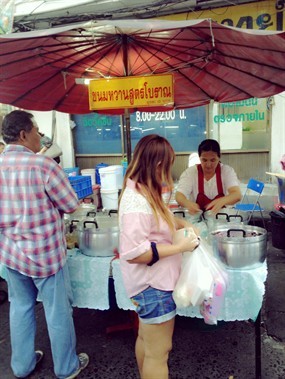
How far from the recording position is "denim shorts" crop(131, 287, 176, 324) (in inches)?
75.4

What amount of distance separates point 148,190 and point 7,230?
1.11m

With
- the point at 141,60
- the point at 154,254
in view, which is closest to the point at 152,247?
the point at 154,254

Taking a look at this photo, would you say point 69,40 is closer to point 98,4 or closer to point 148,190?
point 148,190

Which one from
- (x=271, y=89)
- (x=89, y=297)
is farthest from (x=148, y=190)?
(x=271, y=89)

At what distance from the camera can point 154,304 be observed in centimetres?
191

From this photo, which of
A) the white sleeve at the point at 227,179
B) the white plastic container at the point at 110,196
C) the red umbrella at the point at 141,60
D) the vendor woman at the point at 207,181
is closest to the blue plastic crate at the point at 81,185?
the white plastic container at the point at 110,196

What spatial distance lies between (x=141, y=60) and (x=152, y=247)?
234 cm

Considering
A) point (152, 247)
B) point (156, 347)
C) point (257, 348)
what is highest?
point (152, 247)

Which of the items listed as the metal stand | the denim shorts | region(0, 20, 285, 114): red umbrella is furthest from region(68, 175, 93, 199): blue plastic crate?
the denim shorts

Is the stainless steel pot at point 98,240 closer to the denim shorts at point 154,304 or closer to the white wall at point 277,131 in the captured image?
the denim shorts at point 154,304

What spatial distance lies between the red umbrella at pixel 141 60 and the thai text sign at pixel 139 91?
346 millimetres

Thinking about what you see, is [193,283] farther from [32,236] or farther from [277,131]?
[277,131]

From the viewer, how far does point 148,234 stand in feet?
6.00

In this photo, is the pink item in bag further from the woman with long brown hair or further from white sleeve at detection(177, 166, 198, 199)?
white sleeve at detection(177, 166, 198, 199)
